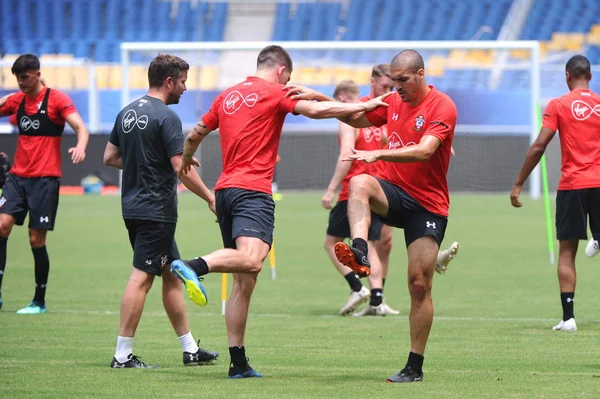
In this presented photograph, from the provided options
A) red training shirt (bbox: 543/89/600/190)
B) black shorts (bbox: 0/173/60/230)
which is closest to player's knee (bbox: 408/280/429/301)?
red training shirt (bbox: 543/89/600/190)

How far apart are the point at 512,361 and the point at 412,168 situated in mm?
1778

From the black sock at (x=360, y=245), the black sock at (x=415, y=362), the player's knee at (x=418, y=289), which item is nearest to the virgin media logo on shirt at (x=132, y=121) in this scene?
the black sock at (x=360, y=245)

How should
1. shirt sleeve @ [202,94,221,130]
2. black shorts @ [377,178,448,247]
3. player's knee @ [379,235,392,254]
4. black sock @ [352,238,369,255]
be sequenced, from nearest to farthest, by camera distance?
black sock @ [352,238,369,255], black shorts @ [377,178,448,247], shirt sleeve @ [202,94,221,130], player's knee @ [379,235,392,254]

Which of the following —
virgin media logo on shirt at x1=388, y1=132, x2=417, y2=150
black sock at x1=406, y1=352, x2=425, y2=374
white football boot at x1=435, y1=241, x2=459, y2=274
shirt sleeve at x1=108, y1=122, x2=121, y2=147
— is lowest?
black sock at x1=406, y1=352, x2=425, y2=374

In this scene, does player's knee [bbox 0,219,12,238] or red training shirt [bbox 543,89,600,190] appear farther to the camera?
player's knee [bbox 0,219,12,238]

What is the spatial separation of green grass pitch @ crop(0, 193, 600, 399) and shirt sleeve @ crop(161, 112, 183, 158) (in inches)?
58.2

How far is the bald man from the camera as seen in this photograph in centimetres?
688

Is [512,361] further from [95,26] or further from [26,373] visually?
[95,26]

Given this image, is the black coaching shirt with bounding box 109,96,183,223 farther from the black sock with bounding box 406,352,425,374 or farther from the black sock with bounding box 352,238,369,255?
the black sock with bounding box 406,352,425,374

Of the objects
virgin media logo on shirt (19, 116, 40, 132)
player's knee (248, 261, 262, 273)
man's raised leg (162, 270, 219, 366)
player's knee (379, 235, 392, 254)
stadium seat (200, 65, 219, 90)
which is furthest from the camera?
stadium seat (200, 65, 219, 90)

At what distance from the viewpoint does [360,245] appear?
6.64 metres

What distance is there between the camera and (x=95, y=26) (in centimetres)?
4159

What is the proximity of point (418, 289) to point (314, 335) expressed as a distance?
2.59 metres

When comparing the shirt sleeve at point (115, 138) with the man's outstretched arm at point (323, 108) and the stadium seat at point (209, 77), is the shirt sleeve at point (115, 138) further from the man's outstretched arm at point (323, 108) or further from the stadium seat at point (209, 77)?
the stadium seat at point (209, 77)
